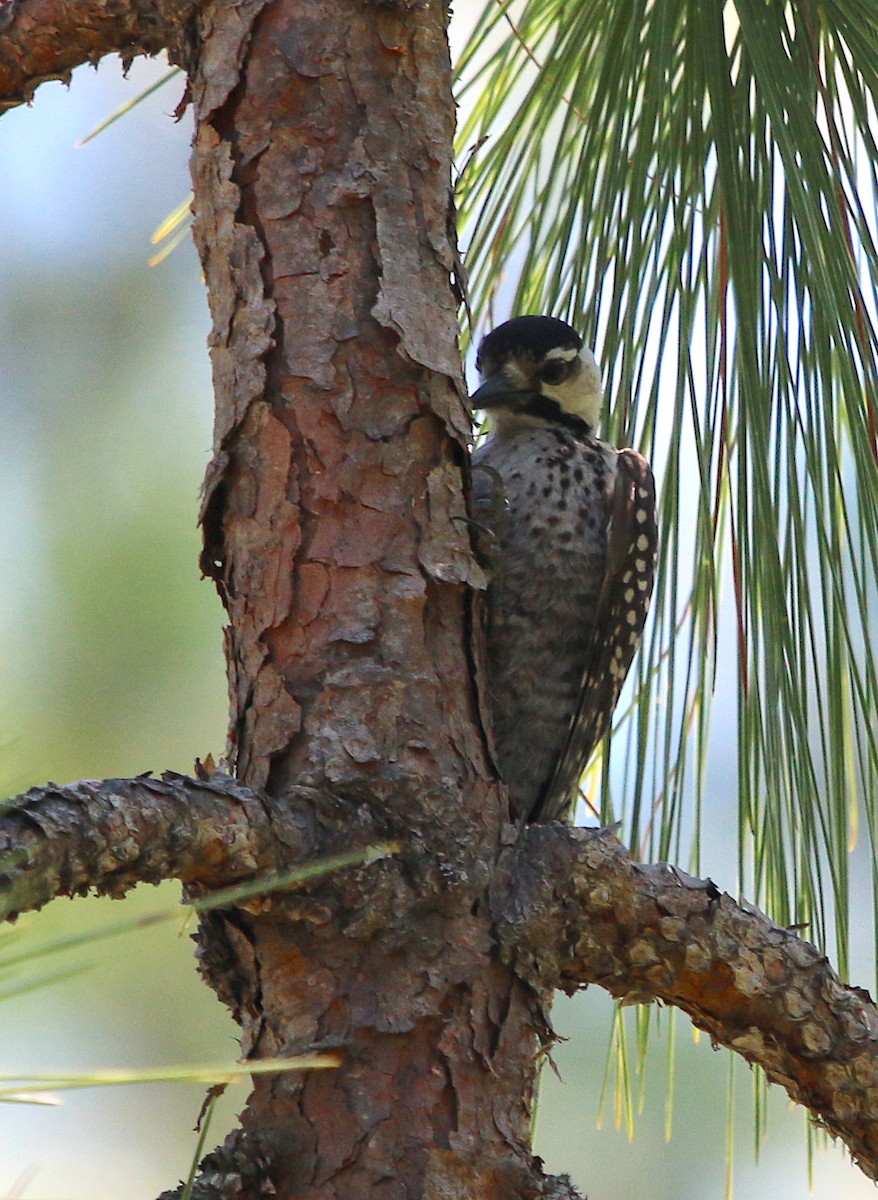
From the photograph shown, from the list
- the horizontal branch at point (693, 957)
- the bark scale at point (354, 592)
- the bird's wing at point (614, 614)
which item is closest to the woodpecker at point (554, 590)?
the bird's wing at point (614, 614)

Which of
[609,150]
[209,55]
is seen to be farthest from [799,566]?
[209,55]

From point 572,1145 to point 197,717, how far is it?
2044 mm

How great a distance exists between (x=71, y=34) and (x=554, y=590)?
3.78 ft

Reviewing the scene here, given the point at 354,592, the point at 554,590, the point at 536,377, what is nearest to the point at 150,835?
the point at 354,592

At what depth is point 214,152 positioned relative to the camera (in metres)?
1.84

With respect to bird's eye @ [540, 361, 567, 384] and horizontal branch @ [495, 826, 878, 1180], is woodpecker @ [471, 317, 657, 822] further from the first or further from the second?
horizontal branch @ [495, 826, 878, 1180]

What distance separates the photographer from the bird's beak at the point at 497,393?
2.67m

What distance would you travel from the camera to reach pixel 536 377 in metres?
2.63

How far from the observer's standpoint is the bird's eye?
8.51 feet

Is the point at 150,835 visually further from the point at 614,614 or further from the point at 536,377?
the point at 536,377

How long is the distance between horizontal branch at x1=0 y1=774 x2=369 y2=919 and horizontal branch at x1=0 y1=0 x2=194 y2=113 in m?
1.04

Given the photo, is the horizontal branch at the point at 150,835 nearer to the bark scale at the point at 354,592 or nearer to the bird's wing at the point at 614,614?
the bark scale at the point at 354,592

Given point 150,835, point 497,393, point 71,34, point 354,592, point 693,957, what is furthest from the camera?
point 497,393

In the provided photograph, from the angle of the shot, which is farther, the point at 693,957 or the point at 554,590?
the point at 554,590
